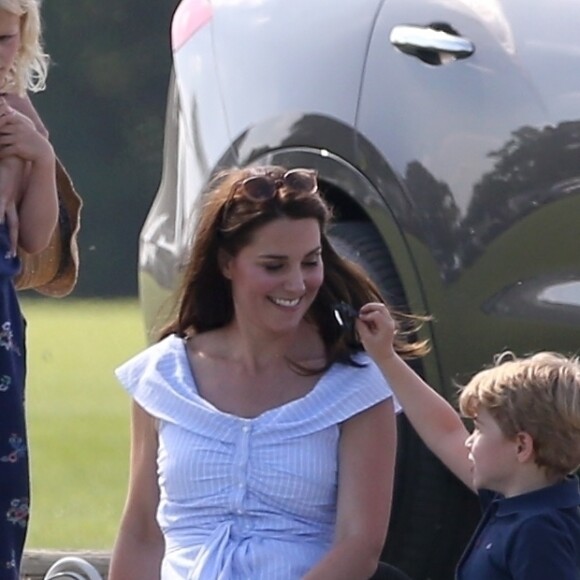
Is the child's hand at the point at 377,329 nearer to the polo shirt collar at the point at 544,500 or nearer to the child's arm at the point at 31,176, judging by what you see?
the polo shirt collar at the point at 544,500

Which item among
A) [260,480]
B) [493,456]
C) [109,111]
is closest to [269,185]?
[260,480]

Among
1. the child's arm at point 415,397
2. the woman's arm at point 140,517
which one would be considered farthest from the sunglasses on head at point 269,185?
the woman's arm at point 140,517

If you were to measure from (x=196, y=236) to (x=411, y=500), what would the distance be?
940 millimetres

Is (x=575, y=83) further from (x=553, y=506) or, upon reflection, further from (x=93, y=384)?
(x=93, y=384)

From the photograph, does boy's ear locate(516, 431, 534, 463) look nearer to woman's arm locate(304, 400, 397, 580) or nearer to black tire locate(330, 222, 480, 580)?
woman's arm locate(304, 400, 397, 580)

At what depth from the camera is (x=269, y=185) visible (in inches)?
139

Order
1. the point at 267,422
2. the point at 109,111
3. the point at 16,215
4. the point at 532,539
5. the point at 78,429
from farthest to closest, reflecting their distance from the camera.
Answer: the point at 109,111 → the point at 78,429 → the point at 267,422 → the point at 16,215 → the point at 532,539

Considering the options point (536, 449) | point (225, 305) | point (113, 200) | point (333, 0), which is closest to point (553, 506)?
point (536, 449)

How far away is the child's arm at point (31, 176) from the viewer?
3.38 m

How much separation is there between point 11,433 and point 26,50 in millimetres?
690

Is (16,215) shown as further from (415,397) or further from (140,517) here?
(415,397)

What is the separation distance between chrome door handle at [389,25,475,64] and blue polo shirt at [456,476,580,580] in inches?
49.9

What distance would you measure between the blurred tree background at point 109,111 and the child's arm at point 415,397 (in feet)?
56.7

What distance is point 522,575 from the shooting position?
10.2 feet
